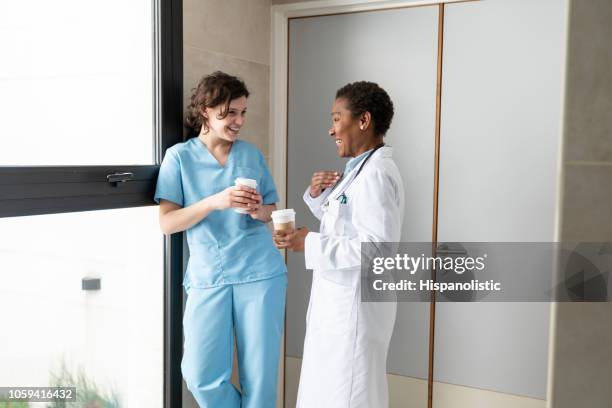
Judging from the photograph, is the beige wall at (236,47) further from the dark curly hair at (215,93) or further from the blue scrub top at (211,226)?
the blue scrub top at (211,226)

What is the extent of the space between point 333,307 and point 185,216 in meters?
0.55

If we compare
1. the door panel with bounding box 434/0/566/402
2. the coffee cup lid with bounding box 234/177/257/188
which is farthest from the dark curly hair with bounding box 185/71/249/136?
the door panel with bounding box 434/0/566/402

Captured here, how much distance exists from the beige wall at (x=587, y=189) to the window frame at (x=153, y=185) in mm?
1309

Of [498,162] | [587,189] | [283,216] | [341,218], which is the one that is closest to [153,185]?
[283,216]

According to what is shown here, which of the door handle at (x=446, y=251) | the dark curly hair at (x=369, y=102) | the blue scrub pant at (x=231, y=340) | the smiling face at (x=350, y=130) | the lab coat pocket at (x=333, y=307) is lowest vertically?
the blue scrub pant at (x=231, y=340)

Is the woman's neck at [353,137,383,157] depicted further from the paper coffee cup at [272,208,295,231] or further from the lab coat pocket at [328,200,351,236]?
the paper coffee cup at [272,208,295,231]

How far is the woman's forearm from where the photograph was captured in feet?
5.88

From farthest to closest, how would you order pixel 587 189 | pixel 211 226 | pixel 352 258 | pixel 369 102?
pixel 211 226, pixel 369 102, pixel 352 258, pixel 587 189

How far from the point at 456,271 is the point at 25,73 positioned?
1.72m

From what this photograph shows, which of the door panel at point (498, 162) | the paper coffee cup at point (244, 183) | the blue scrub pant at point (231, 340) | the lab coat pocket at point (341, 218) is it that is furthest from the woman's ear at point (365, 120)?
the door panel at point (498, 162)

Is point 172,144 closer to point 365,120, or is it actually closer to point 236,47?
point 236,47

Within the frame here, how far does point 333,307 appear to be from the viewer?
1.64 meters

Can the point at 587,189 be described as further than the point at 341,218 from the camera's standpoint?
No

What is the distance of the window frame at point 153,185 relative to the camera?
1498 millimetres
